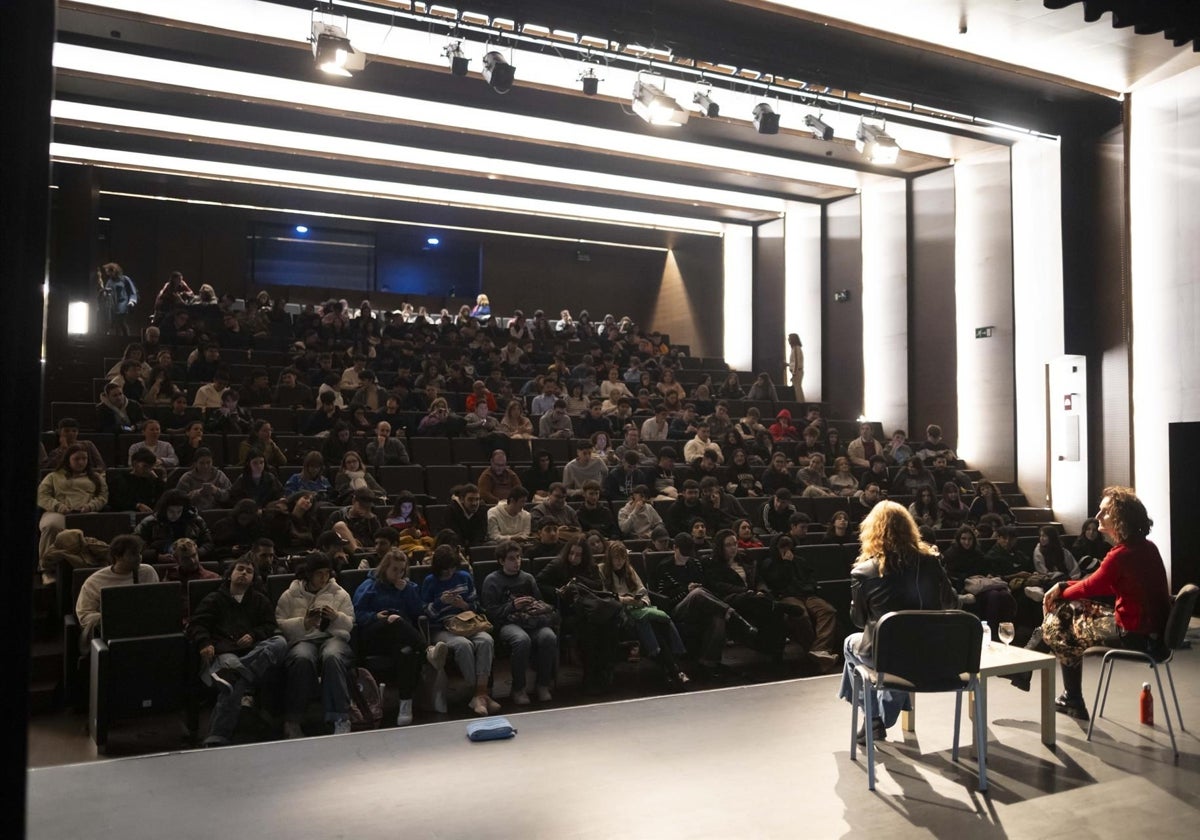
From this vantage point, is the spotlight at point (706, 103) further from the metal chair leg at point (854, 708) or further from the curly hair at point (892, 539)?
the metal chair leg at point (854, 708)

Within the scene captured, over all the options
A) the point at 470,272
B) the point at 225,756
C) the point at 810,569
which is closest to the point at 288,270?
the point at 470,272

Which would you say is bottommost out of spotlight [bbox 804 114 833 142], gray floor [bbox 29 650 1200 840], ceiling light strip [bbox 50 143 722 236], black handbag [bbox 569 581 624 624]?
gray floor [bbox 29 650 1200 840]

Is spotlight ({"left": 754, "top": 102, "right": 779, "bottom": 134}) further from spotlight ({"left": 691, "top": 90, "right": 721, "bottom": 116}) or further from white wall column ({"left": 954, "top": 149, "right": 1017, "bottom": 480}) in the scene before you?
white wall column ({"left": 954, "top": 149, "right": 1017, "bottom": 480})

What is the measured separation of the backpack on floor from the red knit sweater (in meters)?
3.55

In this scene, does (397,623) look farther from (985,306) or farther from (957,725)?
(985,306)

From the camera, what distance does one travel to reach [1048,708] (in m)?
4.25

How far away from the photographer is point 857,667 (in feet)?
12.9

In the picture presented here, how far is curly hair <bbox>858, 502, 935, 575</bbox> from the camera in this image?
3914mm

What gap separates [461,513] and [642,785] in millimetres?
3216

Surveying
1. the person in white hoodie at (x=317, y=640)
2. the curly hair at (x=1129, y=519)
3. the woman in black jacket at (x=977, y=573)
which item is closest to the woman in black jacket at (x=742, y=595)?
the woman in black jacket at (x=977, y=573)

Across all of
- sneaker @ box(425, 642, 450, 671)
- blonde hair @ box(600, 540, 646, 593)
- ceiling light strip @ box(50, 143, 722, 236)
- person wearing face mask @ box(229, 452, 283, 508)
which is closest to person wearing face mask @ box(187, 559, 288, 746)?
sneaker @ box(425, 642, 450, 671)

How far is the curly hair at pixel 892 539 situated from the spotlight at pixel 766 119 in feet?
14.8

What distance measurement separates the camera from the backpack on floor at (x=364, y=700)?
479 centimetres

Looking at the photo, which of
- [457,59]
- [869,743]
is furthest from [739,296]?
[869,743]
